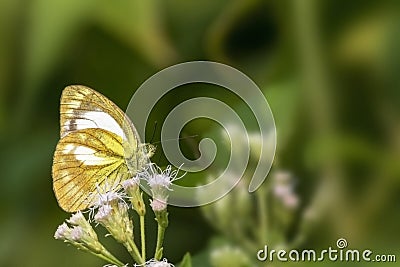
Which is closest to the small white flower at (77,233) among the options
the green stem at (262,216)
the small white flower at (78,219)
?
the small white flower at (78,219)

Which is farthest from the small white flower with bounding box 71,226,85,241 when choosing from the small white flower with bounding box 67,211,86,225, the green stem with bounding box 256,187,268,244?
the green stem with bounding box 256,187,268,244

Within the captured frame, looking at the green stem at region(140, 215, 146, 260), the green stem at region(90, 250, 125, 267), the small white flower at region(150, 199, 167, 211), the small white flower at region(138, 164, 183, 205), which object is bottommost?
the green stem at region(90, 250, 125, 267)

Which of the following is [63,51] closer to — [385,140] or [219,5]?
[219,5]

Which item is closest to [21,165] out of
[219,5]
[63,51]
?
[63,51]
